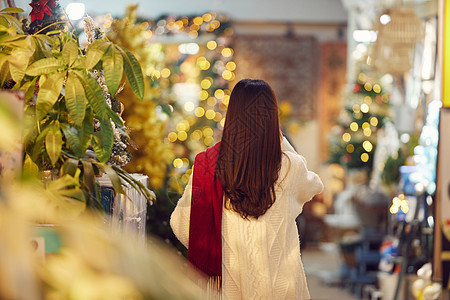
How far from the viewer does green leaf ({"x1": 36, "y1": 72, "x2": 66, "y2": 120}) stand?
145 centimetres

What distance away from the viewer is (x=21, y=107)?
132 centimetres

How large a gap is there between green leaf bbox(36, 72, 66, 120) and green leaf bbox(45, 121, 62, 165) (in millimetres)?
47

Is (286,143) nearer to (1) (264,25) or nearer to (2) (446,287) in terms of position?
(2) (446,287)

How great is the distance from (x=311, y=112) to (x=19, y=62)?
8.35 metres

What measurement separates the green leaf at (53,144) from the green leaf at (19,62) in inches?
5.7

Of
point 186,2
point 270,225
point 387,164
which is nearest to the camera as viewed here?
point 270,225

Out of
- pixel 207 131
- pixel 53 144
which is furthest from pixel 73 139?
pixel 207 131

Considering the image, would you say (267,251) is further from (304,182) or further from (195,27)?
(195,27)

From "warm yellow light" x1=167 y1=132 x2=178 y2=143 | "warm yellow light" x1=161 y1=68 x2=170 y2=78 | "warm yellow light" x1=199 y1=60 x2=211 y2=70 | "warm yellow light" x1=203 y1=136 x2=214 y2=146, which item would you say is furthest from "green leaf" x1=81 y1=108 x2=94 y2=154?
"warm yellow light" x1=199 y1=60 x2=211 y2=70

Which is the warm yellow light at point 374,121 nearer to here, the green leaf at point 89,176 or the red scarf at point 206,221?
the red scarf at point 206,221

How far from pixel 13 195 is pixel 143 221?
189 cm

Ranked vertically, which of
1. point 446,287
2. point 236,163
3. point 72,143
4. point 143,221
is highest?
point 72,143

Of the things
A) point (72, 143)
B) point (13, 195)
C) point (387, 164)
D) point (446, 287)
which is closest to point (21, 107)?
point (72, 143)

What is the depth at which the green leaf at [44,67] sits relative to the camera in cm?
147
